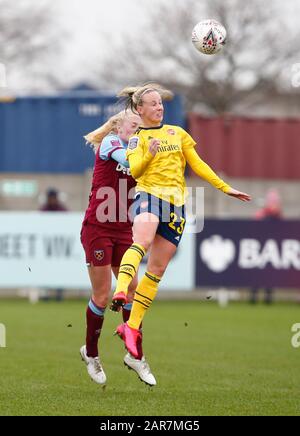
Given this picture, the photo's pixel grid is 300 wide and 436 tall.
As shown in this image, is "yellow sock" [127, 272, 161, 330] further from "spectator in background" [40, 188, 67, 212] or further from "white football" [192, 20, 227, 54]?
"spectator in background" [40, 188, 67, 212]

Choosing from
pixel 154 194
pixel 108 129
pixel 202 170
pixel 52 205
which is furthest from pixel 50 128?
pixel 154 194

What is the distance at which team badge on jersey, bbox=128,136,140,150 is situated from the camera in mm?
8086

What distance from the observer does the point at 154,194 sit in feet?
26.9

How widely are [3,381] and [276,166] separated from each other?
658 inches

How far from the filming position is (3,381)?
8648 mm

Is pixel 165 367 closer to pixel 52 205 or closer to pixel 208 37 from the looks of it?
pixel 208 37

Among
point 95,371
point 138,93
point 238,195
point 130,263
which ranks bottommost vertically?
point 95,371

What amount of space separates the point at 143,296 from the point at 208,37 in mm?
2149

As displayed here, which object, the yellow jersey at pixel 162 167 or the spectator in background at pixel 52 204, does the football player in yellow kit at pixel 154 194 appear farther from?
the spectator in background at pixel 52 204

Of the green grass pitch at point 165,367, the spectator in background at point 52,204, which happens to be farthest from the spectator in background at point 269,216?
the spectator in background at point 52,204

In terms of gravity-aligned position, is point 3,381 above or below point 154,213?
below

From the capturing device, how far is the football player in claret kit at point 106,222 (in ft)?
27.5
